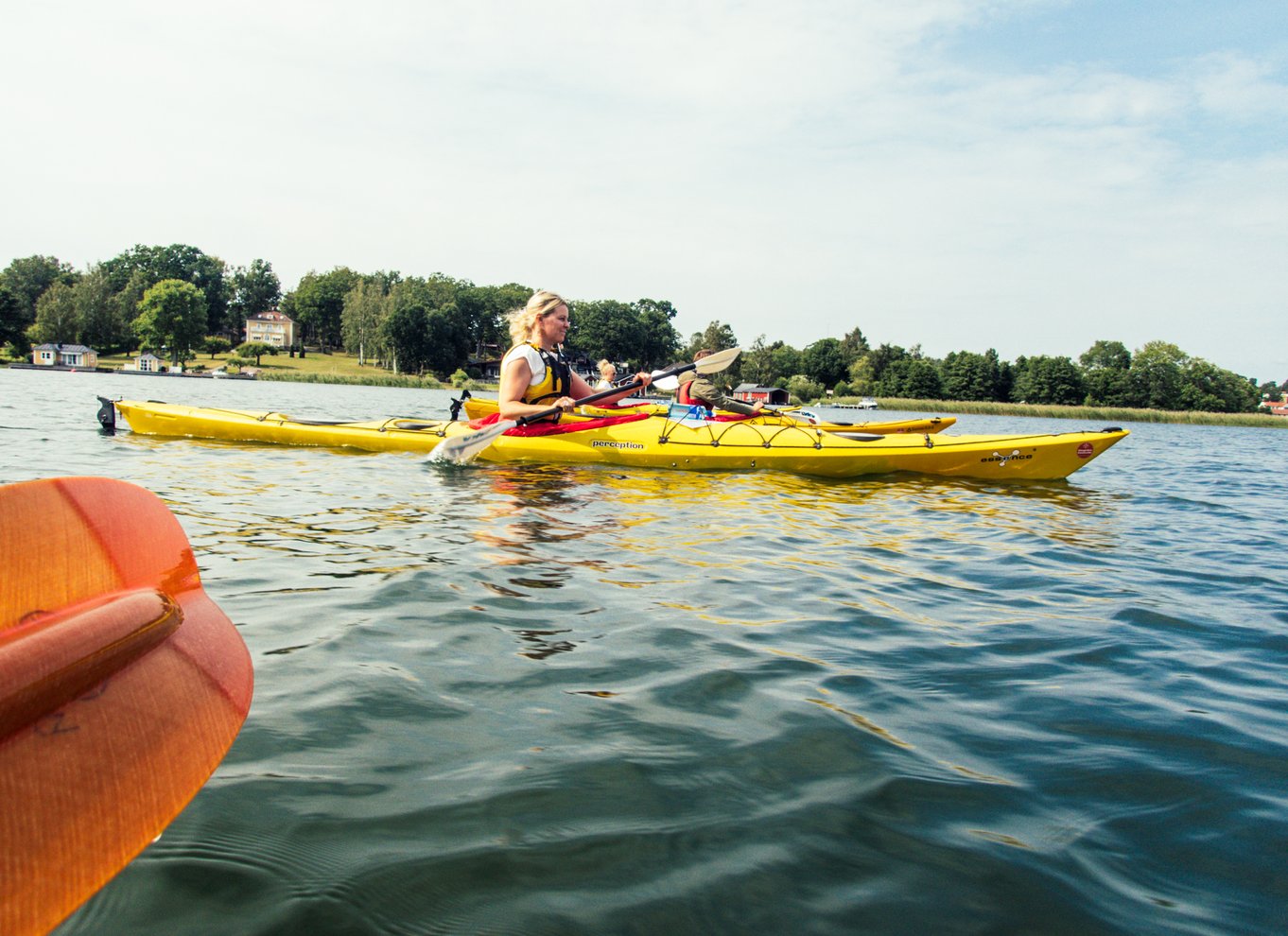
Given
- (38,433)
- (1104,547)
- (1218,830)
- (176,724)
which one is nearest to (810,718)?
(1218,830)

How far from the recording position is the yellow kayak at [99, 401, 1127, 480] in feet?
28.0

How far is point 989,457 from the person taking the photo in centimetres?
873

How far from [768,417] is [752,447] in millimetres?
2016

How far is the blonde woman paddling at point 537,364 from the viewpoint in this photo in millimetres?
7906

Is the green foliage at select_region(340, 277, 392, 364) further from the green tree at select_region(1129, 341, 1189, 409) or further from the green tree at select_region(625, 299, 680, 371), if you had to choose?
the green tree at select_region(1129, 341, 1189, 409)

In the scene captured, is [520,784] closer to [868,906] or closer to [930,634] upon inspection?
[868,906]

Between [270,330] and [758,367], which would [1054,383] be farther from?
[270,330]

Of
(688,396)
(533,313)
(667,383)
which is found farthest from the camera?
(688,396)

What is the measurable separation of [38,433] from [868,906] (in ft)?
38.6

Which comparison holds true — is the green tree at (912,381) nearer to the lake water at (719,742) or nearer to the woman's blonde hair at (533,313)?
the woman's blonde hair at (533,313)

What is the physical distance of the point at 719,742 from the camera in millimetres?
2158

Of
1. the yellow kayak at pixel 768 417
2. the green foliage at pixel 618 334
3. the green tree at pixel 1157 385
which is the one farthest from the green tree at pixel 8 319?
the green tree at pixel 1157 385

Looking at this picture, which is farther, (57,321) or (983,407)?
(57,321)

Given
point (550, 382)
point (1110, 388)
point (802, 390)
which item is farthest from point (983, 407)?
point (550, 382)
